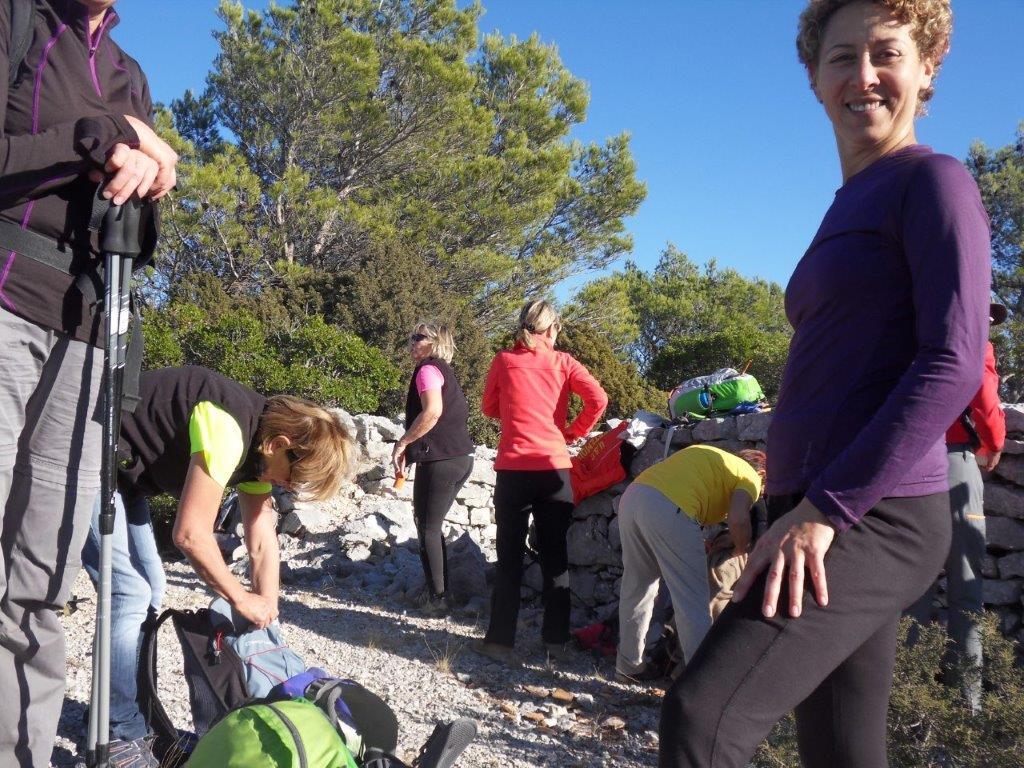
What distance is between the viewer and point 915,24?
142cm

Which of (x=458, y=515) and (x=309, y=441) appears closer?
(x=309, y=441)

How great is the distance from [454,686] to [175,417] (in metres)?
2.09

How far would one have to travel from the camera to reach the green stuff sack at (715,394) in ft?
16.4

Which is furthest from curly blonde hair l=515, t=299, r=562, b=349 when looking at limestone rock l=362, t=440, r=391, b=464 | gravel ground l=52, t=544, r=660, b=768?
limestone rock l=362, t=440, r=391, b=464

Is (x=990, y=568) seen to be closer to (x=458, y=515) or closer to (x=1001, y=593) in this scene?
(x=1001, y=593)

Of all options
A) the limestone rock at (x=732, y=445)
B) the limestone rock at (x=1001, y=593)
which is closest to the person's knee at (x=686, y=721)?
the limestone rock at (x=1001, y=593)

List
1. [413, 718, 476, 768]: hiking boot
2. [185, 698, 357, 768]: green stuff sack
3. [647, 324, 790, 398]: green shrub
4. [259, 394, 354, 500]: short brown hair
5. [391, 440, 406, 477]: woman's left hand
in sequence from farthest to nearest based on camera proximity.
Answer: [647, 324, 790, 398]: green shrub → [391, 440, 406, 477]: woman's left hand → [259, 394, 354, 500]: short brown hair → [413, 718, 476, 768]: hiking boot → [185, 698, 357, 768]: green stuff sack

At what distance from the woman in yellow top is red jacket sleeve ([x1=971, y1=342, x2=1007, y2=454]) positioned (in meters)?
0.90

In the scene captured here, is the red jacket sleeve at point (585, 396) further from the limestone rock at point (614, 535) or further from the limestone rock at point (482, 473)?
the limestone rock at point (482, 473)

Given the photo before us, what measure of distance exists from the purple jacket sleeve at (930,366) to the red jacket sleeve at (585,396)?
367 cm

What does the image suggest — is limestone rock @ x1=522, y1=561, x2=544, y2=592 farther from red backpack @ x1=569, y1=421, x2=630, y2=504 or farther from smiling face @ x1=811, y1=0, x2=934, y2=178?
smiling face @ x1=811, y1=0, x2=934, y2=178

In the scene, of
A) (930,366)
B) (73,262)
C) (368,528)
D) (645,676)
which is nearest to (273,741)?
(73,262)

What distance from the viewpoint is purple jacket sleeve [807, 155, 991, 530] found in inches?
47.9

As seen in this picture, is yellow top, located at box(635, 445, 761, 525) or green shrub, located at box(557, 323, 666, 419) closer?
yellow top, located at box(635, 445, 761, 525)
